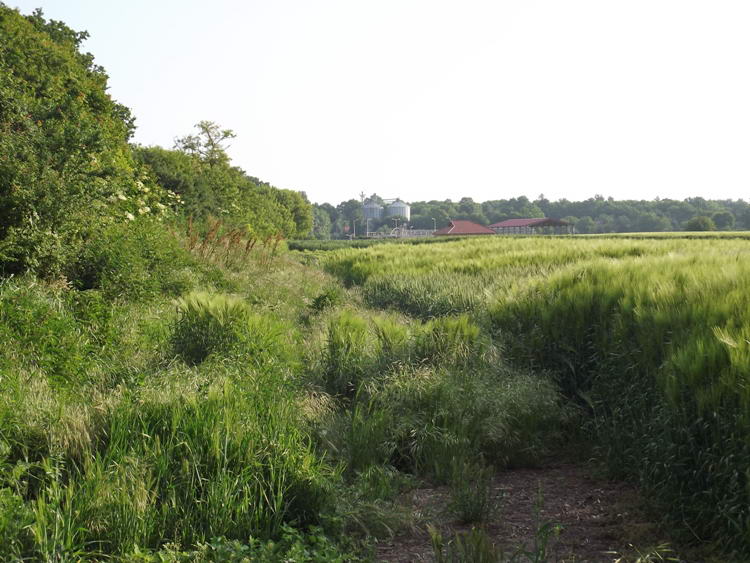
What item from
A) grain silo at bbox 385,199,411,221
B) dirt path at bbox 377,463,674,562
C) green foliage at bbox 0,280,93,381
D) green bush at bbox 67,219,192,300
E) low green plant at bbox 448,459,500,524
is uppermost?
grain silo at bbox 385,199,411,221

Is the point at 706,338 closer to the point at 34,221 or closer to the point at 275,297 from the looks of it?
the point at 34,221

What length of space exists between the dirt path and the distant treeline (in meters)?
83.9

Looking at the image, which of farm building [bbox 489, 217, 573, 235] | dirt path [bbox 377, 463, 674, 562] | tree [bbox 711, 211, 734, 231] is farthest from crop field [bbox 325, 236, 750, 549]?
tree [bbox 711, 211, 734, 231]

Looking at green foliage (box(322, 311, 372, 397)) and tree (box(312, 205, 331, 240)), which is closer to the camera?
green foliage (box(322, 311, 372, 397))

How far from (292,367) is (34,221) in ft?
11.0

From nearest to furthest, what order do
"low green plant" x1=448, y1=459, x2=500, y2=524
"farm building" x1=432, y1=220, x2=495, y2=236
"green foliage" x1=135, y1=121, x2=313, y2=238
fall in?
1. "low green plant" x1=448, y1=459, x2=500, y2=524
2. "green foliage" x1=135, y1=121, x2=313, y2=238
3. "farm building" x1=432, y1=220, x2=495, y2=236

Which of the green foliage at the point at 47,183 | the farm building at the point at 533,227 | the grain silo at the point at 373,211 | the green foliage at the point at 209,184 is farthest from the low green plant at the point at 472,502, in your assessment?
the grain silo at the point at 373,211

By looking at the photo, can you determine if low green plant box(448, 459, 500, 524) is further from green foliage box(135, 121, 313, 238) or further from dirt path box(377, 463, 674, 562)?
green foliage box(135, 121, 313, 238)

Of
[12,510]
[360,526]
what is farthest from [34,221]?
[360,526]

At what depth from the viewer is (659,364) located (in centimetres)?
395

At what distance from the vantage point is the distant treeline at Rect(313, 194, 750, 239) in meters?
109

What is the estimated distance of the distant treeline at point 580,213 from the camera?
4284 inches

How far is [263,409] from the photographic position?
3945 millimetres

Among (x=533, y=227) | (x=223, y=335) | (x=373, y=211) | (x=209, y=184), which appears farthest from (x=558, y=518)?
(x=373, y=211)
